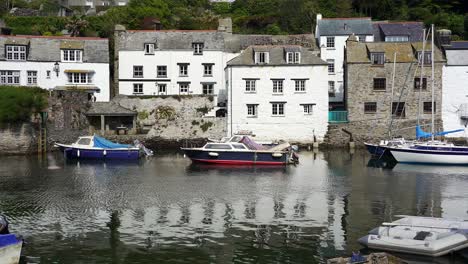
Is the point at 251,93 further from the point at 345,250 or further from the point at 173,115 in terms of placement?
the point at 345,250

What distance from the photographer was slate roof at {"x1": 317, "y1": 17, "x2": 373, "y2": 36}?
237 ft

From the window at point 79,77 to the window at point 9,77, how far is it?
5.31m

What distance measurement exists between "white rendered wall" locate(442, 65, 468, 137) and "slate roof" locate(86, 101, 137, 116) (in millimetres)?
31287

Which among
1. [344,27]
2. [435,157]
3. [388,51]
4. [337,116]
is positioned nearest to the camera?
[435,157]

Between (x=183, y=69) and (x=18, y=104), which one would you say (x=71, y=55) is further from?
(x=18, y=104)

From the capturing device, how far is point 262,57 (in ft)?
206

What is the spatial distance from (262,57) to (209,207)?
34448 mm

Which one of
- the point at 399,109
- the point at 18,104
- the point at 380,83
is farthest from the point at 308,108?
the point at 18,104

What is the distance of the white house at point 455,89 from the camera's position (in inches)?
2454

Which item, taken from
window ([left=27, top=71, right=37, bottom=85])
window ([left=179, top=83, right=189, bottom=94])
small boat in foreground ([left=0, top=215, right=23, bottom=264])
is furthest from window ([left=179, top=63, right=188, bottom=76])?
small boat in foreground ([left=0, top=215, right=23, bottom=264])

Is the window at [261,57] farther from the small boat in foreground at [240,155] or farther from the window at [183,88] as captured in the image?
the small boat in foreground at [240,155]

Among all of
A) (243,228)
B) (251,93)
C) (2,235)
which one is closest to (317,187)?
(243,228)

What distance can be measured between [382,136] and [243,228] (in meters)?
39.5

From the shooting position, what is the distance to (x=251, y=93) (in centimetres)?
6294
